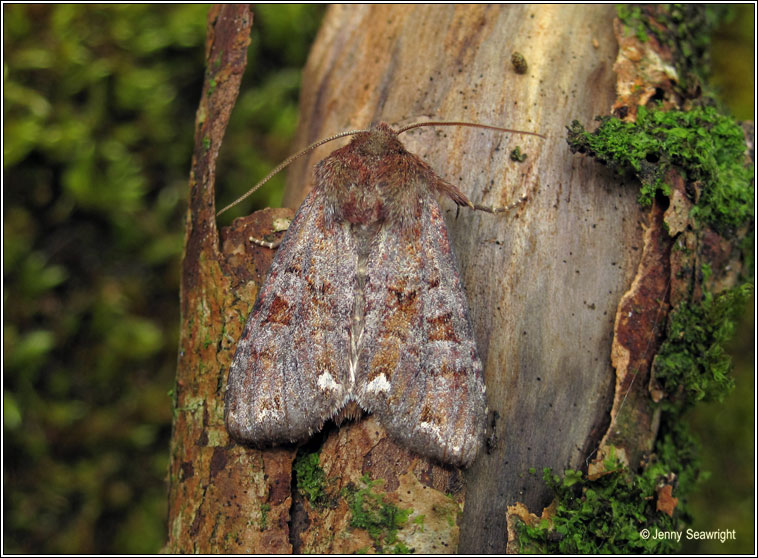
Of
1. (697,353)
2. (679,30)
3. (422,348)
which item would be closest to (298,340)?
(422,348)

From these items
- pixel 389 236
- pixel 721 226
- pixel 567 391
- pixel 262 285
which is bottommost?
pixel 567 391

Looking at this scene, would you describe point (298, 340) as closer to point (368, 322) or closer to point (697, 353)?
point (368, 322)

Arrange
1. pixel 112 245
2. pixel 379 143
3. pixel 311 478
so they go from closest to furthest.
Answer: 1. pixel 311 478
2. pixel 379 143
3. pixel 112 245

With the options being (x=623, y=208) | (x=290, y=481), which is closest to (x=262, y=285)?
(x=290, y=481)

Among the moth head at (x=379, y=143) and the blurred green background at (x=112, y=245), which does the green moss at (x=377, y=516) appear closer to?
the moth head at (x=379, y=143)

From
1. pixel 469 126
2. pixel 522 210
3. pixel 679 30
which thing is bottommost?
pixel 522 210

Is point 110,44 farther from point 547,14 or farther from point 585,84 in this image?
point 585,84
